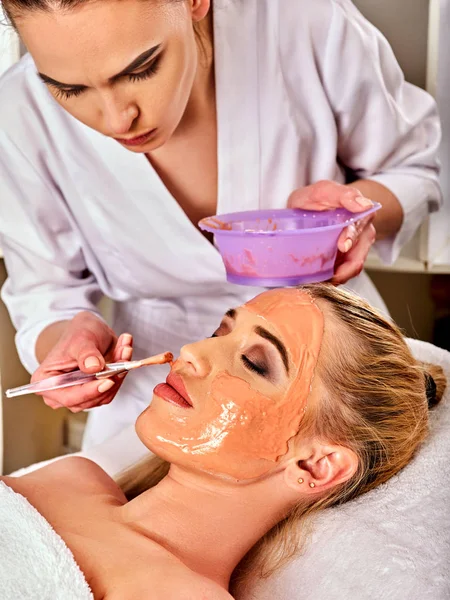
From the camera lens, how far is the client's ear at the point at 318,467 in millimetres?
1007

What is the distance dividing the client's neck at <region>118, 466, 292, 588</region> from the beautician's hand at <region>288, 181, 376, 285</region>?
1.13 ft

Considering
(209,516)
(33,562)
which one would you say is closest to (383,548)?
(209,516)

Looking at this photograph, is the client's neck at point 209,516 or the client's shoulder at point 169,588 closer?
the client's shoulder at point 169,588

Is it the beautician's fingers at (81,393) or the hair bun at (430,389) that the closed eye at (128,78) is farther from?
the hair bun at (430,389)

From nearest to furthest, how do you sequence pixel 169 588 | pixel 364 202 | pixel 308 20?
pixel 169 588 < pixel 364 202 < pixel 308 20

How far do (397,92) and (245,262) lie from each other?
445 mm

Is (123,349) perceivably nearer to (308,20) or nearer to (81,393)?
(81,393)

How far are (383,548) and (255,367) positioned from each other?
0.29 m

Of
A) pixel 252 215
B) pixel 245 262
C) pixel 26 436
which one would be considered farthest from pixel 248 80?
pixel 26 436

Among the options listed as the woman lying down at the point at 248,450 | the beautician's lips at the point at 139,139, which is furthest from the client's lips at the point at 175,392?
the beautician's lips at the point at 139,139

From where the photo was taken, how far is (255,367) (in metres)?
1.01

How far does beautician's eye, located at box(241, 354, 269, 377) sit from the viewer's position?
100 cm

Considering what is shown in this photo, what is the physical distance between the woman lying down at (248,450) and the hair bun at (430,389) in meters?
0.03

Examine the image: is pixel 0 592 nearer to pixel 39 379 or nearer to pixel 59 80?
pixel 39 379
